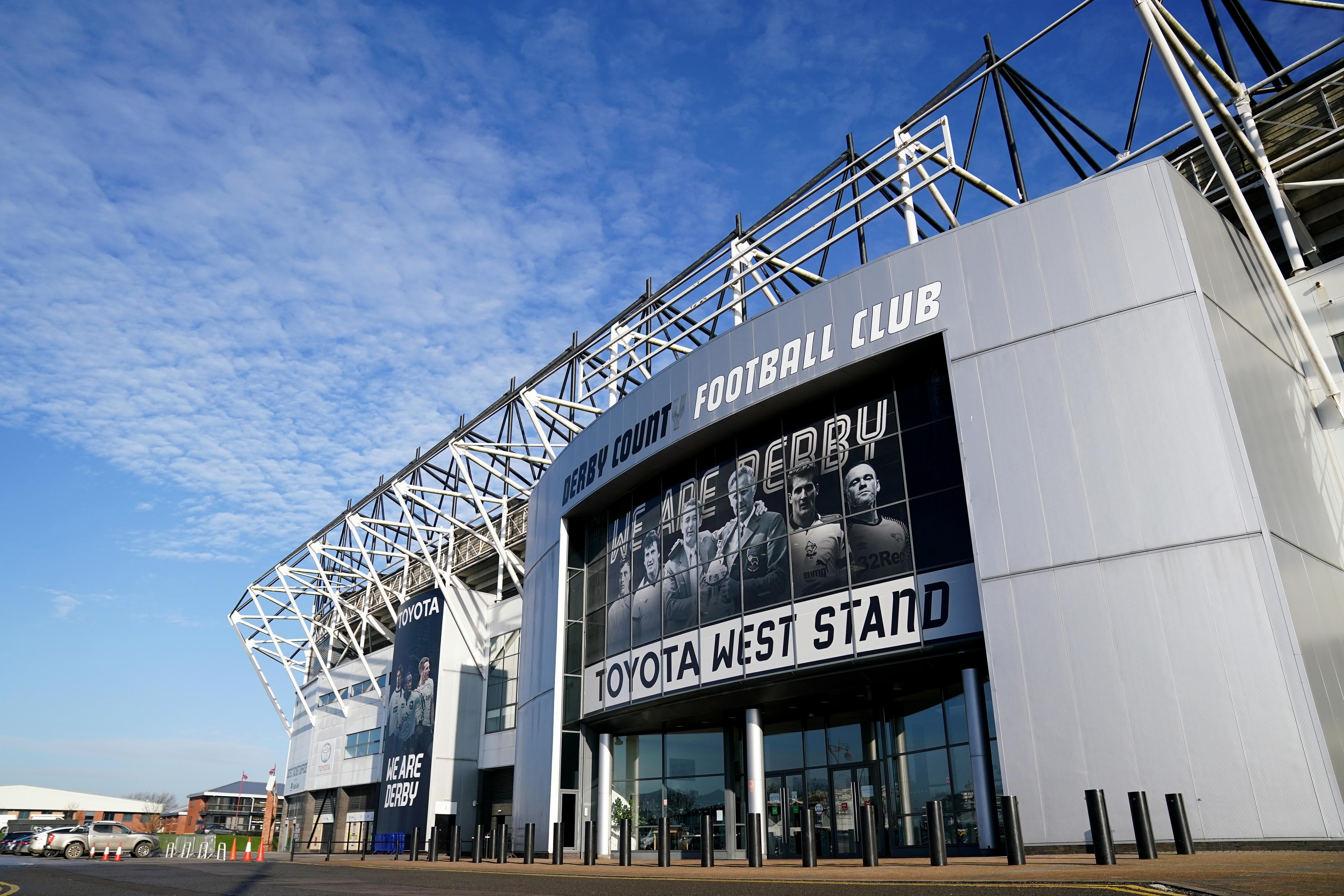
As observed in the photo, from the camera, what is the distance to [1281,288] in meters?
18.0

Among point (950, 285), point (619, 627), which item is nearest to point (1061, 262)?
point (950, 285)

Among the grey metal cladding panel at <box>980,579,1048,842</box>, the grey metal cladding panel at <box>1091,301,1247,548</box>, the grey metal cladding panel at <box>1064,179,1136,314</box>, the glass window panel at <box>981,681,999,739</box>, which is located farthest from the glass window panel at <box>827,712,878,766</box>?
the grey metal cladding panel at <box>1064,179,1136,314</box>

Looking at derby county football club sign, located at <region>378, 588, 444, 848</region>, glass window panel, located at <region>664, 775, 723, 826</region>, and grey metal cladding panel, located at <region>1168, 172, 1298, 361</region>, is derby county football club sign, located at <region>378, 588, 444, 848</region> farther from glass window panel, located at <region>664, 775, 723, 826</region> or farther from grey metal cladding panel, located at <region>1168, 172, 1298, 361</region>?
grey metal cladding panel, located at <region>1168, 172, 1298, 361</region>

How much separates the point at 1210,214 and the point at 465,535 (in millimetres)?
35258

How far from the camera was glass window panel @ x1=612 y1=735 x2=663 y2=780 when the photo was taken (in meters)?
26.6

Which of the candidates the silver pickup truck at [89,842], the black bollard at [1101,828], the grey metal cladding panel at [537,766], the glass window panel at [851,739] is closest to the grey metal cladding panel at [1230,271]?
the black bollard at [1101,828]

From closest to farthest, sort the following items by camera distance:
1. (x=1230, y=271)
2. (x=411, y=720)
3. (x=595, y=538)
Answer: (x=1230, y=271) < (x=595, y=538) < (x=411, y=720)

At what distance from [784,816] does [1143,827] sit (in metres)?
11.9

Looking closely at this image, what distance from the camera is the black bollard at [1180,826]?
509 inches

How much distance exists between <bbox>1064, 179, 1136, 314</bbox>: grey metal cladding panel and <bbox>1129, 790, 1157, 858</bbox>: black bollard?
27.6ft

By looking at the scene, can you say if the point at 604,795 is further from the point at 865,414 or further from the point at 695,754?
the point at 865,414

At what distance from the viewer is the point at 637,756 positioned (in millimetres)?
27062

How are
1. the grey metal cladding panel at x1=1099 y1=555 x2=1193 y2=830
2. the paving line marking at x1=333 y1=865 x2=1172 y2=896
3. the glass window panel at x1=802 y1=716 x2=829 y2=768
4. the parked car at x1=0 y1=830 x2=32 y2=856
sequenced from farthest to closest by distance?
the parked car at x1=0 y1=830 x2=32 y2=856
the glass window panel at x1=802 y1=716 x2=829 y2=768
the grey metal cladding panel at x1=1099 y1=555 x2=1193 y2=830
the paving line marking at x1=333 y1=865 x2=1172 y2=896

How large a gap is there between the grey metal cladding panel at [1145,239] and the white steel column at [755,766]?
41.2ft
